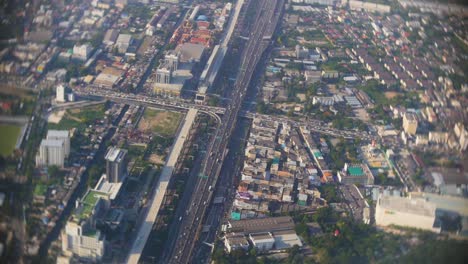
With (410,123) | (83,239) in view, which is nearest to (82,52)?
(83,239)

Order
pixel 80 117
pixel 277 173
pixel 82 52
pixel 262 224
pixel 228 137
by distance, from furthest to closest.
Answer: pixel 82 52 → pixel 228 137 → pixel 80 117 → pixel 277 173 → pixel 262 224

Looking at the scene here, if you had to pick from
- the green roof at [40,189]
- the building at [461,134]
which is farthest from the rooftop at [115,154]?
the building at [461,134]

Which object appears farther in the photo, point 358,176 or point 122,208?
point 358,176

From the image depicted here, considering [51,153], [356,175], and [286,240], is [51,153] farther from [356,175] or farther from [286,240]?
[356,175]

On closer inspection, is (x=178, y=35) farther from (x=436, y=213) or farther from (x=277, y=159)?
(x=436, y=213)

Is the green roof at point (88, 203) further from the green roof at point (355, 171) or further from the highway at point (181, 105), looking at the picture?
the green roof at point (355, 171)

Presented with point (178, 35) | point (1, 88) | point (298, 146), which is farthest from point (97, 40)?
point (298, 146)
